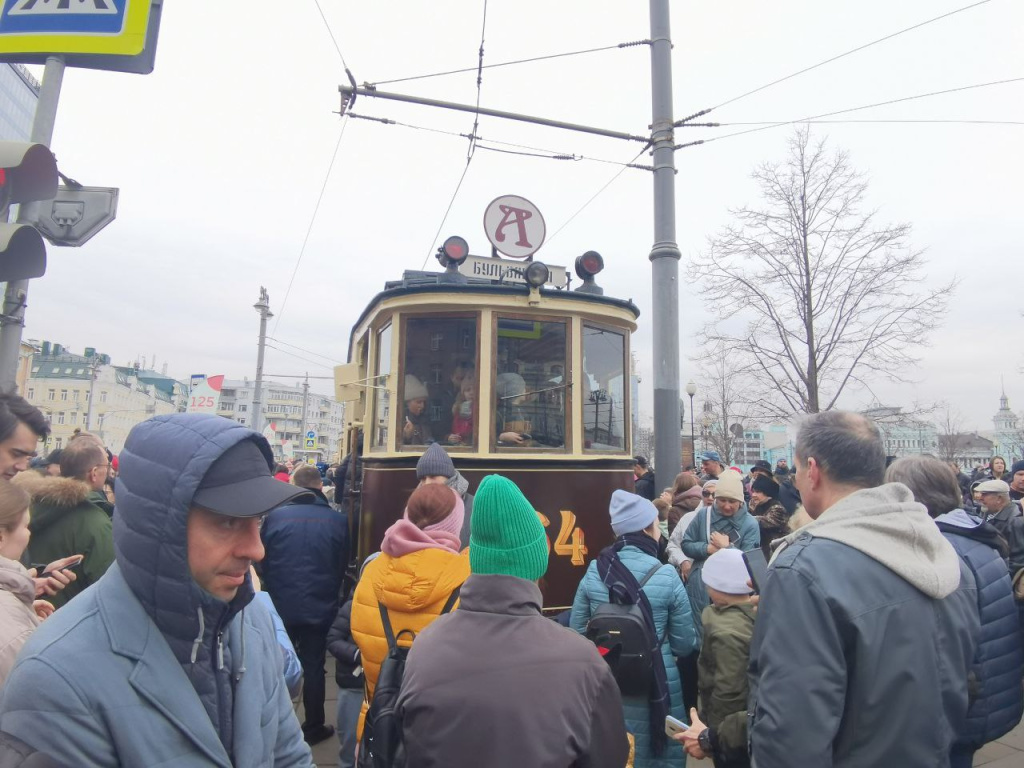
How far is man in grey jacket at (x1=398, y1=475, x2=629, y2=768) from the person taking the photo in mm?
1569

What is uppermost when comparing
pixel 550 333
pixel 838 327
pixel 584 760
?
pixel 838 327

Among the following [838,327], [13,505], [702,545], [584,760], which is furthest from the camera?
[838,327]

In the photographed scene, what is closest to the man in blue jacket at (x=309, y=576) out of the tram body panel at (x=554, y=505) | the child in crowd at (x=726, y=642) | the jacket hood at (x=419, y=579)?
the tram body panel at (x=554, y=505)

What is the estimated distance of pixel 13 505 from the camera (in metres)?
2.15

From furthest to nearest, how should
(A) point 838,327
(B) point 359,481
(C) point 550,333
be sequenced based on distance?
(A) point 838,327
(B) point 359,481
(C) point 550,333

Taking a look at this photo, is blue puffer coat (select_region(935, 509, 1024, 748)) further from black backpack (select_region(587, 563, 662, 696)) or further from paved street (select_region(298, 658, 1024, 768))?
paved street (select_region(298, 658, 1024, 768))

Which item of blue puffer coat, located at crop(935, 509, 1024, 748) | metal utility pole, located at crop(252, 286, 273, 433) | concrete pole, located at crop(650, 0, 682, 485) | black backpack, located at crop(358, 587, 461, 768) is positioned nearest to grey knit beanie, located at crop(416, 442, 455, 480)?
black backpack, located at crop(358, 587, 461, 768)

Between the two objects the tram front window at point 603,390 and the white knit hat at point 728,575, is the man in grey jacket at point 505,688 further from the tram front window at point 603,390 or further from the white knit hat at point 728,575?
the tram front window at point 603,390

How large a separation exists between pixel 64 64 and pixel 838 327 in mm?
13721

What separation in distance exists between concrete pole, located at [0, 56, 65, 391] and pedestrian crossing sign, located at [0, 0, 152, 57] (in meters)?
0.10

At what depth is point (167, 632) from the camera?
1329mm

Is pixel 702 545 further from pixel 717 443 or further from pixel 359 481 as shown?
pixel 717 443

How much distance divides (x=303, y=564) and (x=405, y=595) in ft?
6.81

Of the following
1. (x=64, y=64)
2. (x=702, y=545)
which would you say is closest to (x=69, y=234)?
(x=64, y=64)
